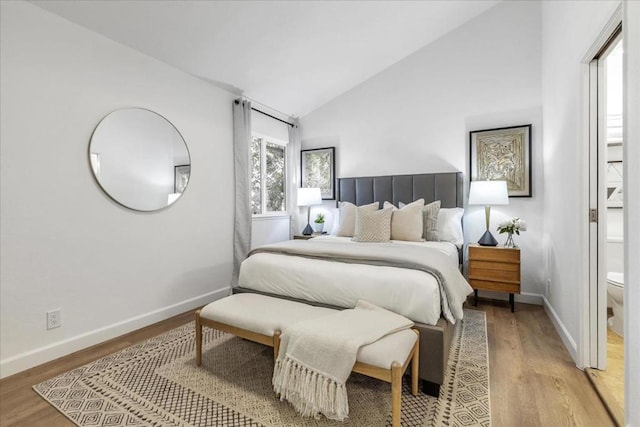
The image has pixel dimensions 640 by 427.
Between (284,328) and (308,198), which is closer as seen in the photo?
(284,328)

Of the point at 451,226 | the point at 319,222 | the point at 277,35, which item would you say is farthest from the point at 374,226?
the point at 277,35

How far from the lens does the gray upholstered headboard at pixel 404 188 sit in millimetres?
3660

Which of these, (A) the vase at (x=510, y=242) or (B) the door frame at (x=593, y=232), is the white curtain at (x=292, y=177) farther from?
(B) the door frame at (x=593, y=232)

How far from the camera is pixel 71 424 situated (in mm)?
1555

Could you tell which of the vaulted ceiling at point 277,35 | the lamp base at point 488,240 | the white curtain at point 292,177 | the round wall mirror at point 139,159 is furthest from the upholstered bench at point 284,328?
the white curtain at point 292,177

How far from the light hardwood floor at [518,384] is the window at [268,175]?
6.85ft

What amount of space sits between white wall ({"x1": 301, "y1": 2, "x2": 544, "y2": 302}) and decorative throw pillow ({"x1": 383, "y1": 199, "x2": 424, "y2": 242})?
2.95 ft

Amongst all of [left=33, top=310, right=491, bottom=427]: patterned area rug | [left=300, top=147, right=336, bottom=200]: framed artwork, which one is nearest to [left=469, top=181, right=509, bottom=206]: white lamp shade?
[left=33, top=310, right=491, bottom=427]: patterned area rug

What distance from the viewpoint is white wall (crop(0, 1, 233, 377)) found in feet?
6.66

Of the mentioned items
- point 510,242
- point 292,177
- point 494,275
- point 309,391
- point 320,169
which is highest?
point 320,169

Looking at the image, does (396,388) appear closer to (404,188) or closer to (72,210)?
(72,210)

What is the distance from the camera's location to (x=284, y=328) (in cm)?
178

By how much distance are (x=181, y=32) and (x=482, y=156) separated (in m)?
3.40

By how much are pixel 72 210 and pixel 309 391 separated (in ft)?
7.19
